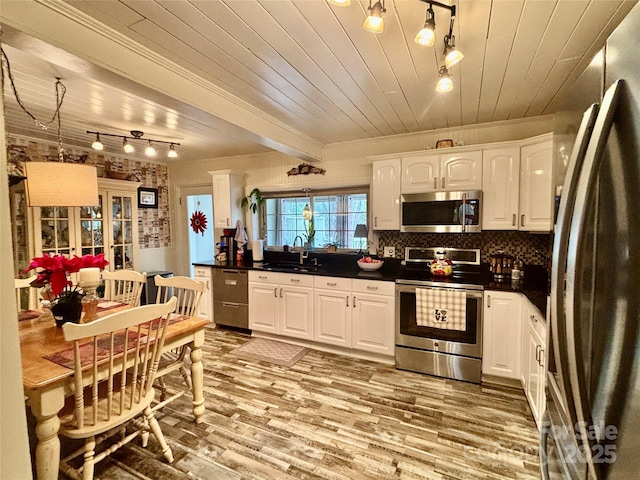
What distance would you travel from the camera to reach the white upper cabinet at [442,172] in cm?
298

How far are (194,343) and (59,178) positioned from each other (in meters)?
1.43

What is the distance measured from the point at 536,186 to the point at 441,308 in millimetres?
1365

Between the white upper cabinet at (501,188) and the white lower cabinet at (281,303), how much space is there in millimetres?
1984

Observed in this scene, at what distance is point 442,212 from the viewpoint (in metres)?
3.09

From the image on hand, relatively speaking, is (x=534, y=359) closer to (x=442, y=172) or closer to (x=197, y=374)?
(x=442, y=172)

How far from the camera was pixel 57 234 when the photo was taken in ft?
11.9

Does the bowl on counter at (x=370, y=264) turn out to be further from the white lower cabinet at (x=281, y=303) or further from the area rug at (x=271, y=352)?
the area rug at (x=271, y=352)

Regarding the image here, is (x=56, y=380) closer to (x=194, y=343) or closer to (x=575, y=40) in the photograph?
(x=194, y=343)

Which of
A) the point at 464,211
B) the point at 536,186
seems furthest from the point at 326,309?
the point at 536,186

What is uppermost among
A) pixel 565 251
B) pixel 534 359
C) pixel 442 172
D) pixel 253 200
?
pixel 442 172

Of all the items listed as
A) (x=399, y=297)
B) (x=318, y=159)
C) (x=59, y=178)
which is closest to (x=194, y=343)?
(x=59, y=178)

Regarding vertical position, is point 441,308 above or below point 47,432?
above

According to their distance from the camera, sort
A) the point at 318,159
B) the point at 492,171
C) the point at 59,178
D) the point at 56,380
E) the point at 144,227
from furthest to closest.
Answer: the point at 144,227
the point at 318,159
the point at 492,171
the point at 59,178
the point at 56,380

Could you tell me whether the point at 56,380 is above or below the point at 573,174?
below
